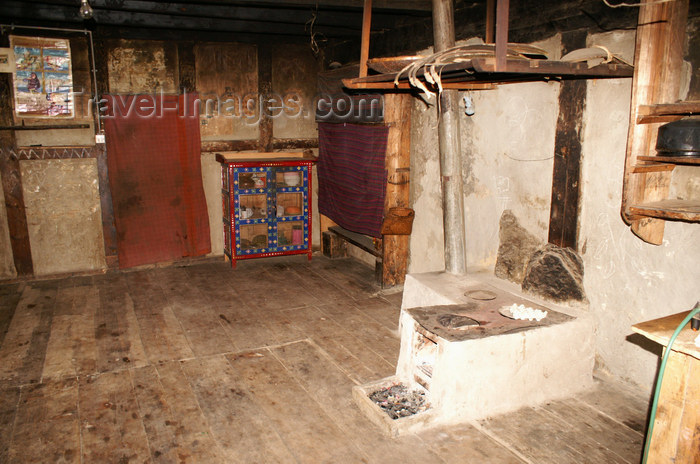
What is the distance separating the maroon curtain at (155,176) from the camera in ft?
19.6

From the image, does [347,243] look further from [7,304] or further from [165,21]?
[7,304]

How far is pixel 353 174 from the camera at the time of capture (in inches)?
229

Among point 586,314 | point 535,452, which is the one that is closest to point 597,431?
point 535,452

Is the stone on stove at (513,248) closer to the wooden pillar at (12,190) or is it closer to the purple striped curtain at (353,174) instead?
the purple striped curtain at (353,174)

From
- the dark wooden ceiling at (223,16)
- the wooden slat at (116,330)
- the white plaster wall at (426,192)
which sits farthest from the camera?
the white plaster wall at (426,192)

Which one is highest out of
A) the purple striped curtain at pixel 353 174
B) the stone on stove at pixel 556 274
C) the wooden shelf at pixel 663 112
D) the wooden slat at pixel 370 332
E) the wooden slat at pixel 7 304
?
the wooden shelf at pixel 663 112

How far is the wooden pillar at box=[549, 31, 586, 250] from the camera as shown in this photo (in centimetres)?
343

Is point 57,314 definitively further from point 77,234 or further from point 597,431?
point 597,431

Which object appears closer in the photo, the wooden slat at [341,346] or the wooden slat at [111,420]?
the wooden slat at [111,420]

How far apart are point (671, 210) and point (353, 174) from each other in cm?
357

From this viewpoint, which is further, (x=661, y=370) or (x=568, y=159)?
(x=568, y=159)

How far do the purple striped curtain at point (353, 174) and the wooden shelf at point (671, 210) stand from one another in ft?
9.06

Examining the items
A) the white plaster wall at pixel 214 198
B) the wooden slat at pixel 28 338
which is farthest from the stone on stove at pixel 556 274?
the white plaster wall at pixel 214 198

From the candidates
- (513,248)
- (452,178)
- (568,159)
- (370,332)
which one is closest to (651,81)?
(568,159)
